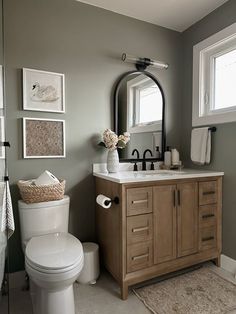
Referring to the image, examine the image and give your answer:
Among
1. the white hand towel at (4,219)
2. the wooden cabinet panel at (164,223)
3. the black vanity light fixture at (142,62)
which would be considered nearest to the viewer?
the white hand towel at (4,219)

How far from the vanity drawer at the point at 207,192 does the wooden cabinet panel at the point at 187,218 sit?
2.4 inches

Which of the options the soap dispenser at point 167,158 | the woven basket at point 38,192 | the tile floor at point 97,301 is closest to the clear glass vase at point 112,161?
the woven basket at point 38,192

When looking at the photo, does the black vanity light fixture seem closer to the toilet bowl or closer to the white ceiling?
the white ceiling

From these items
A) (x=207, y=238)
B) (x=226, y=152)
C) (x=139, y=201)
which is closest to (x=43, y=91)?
(x=139, y=201)

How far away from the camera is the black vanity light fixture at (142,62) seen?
2.09 meters

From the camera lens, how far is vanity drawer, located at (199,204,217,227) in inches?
75.6

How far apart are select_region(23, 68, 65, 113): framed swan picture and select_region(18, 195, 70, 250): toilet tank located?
795 millimetres

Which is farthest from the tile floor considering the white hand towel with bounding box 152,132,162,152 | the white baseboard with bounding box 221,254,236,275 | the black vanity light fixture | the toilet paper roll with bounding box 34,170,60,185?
the black vanity light fixture

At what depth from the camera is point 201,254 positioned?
6.31ft

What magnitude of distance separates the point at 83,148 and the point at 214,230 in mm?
1454

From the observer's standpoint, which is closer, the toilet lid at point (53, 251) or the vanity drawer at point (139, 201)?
the toilet lid at point (53, 251)

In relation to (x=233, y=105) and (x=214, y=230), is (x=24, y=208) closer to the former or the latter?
(x=214, y=230)

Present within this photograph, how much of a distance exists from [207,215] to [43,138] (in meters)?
1.63

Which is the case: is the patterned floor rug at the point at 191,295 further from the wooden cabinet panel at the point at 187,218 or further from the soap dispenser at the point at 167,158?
the soap dispenser at the point at 167,158
